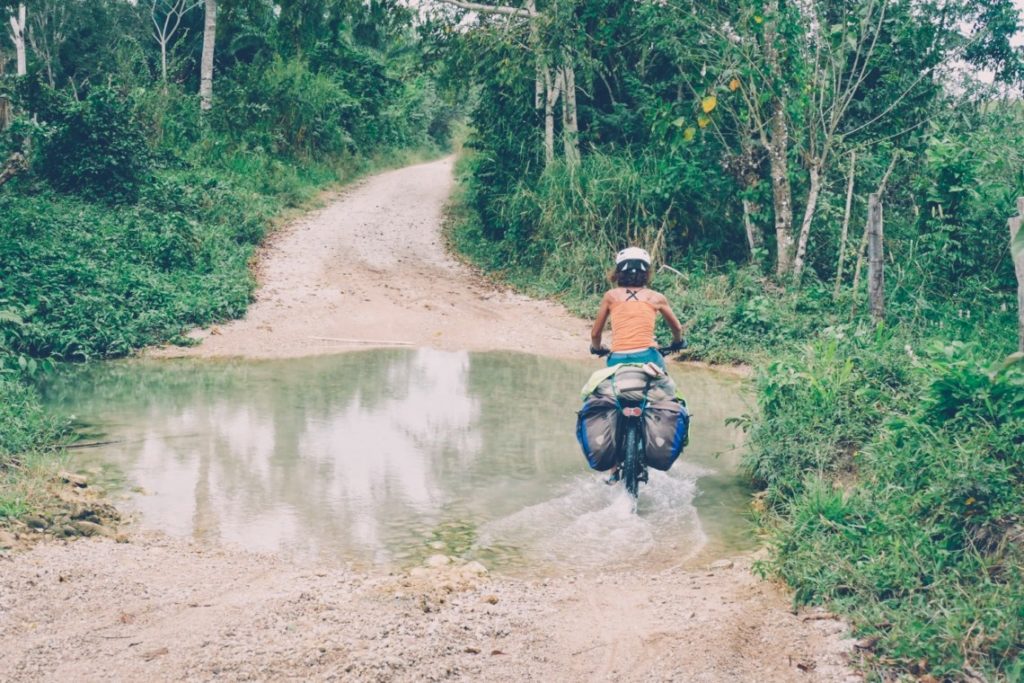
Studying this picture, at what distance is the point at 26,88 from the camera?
16.6 meters

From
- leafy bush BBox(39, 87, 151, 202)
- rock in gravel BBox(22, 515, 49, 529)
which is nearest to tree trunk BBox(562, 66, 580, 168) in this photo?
leafy bush BBox(39, 87, 151, 202)

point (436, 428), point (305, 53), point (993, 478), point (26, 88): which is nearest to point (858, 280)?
point (436, 428)

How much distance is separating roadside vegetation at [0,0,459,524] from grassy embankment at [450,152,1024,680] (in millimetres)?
4656

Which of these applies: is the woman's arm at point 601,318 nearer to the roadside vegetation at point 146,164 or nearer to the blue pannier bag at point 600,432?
the blue pannier bag at point 600,432

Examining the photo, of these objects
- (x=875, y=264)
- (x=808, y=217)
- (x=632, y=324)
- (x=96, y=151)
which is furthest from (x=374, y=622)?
(x=96, y=151)

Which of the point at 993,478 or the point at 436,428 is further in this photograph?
the point at 436,428

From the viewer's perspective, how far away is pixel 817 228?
1412cm

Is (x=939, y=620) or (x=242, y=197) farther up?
(x=242, y=197)

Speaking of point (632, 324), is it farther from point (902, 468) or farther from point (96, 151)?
point (96, 151)

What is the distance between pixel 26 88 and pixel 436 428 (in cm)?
1230

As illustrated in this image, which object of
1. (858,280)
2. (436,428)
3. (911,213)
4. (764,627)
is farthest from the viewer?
(911,213)

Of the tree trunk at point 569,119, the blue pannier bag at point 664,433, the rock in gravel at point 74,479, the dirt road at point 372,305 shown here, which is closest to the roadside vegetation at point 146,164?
the rock in gravel at point 74,479

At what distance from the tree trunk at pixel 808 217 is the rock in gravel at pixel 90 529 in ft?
33.0

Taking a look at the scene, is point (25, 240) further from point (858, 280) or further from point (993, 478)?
point (993, 478)
